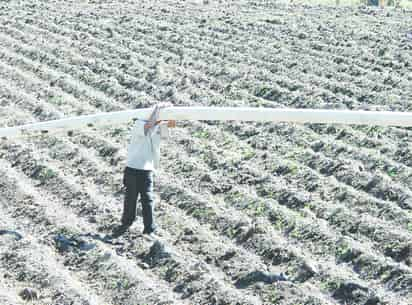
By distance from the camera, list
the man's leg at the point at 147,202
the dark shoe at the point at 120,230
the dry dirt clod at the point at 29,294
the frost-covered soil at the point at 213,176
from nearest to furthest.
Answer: the dry dirt clod at the point at 29,294 < the frost-covered soil at the point at 213,176 < the man's leg at the point at 147,202 < the dark shoe at the point at 120,230

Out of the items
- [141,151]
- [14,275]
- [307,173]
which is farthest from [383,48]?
[14,275]

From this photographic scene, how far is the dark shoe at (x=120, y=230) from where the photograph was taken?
6113 millimetres

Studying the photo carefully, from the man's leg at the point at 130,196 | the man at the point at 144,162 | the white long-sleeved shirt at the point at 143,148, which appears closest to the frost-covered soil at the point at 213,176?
the man's leg at the point at 130,196

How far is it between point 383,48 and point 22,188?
21.6 ft

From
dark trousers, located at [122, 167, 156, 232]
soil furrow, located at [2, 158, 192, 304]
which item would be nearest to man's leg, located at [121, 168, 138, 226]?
dark trousers, located at [122, 167, 156, 232]

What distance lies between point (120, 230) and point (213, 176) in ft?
4.14

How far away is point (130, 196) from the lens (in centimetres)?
607

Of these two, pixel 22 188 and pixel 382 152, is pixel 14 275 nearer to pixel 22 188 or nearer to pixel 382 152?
pixel 22 188

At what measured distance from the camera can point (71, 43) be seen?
39.5 feet

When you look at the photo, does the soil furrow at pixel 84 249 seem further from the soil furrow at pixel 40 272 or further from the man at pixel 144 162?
the man at pixel 144 162

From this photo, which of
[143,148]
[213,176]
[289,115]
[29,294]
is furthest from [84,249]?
[289,115]

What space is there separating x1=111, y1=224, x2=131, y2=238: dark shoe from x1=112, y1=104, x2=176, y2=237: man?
0.08 ft

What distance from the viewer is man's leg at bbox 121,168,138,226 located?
6.06 m

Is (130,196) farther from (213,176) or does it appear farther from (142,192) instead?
(213,176)
